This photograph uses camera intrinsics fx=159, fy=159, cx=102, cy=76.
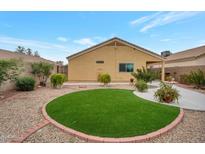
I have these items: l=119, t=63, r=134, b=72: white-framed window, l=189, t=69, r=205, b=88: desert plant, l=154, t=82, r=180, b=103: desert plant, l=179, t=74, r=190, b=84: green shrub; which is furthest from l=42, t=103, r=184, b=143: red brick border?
l=119, t=63, r=134, b=72: white-framed window

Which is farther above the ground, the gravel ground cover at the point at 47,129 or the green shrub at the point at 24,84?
the green shrub at the point at 24,84

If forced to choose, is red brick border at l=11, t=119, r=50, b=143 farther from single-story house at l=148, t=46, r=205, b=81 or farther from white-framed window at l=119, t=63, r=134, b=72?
single-story house at l=148, t=46, r=205, b=81

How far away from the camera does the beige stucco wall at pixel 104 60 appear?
19047 mm

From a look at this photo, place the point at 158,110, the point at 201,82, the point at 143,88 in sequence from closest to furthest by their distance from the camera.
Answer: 1. the point at 158,110
2. the point at 143,88
3. the point at 201,82

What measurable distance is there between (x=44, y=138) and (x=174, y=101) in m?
6.47

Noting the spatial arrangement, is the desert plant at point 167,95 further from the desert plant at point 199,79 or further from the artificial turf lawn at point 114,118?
the desert plant at point 199,79

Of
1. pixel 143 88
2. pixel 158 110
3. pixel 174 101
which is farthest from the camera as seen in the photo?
pixel 143 88

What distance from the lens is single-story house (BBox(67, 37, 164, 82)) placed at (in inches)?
749

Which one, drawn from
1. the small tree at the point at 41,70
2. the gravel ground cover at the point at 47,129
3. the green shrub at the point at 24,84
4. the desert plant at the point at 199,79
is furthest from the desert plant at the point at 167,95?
the small tree at the point at 41,70

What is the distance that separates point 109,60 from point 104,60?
602 mm

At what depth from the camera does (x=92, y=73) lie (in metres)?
19.2

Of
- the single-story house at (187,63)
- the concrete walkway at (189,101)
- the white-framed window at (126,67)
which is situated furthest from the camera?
the white-framed window at (126,67)
